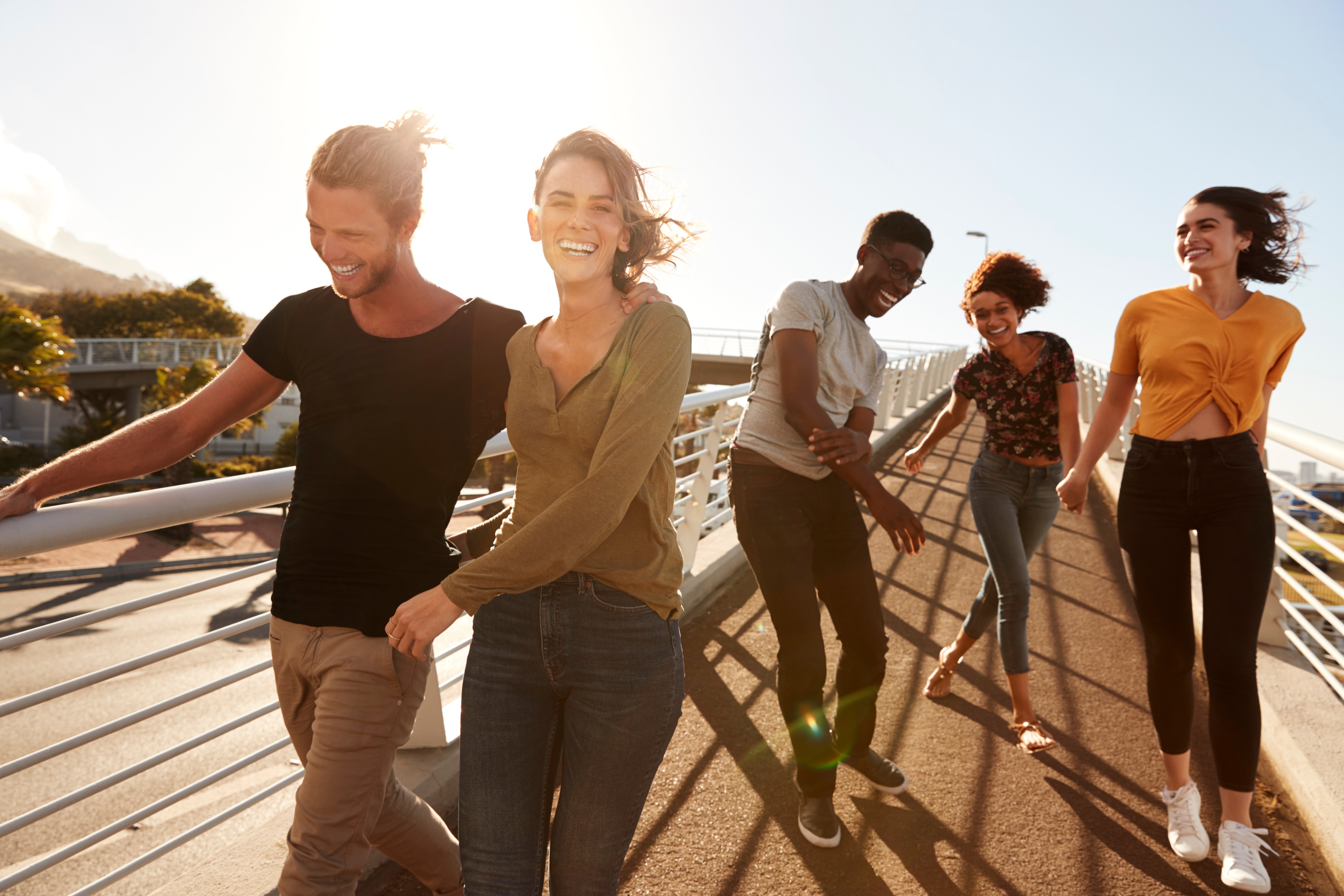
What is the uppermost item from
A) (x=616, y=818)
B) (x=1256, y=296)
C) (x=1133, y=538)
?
(x=1256, y=296)

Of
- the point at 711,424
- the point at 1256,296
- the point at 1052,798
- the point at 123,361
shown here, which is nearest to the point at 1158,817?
the point at 1052,798

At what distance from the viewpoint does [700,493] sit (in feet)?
16.8

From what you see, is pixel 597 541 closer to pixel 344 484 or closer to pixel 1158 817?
pixel 344 484

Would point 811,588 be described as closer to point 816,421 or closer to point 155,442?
point 816,421

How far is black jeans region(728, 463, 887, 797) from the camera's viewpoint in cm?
257

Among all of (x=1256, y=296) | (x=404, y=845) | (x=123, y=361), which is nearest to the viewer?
(x=404, y=845)

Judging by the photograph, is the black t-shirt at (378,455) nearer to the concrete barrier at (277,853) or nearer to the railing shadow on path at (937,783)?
the concrete barrier at (277,853)

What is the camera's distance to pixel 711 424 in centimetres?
525

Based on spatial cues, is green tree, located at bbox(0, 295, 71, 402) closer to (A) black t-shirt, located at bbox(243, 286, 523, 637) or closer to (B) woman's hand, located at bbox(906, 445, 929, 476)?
(B) woman's hand, located at bbox(906, 445, 929, 476)

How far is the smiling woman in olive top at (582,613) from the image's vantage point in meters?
1.43

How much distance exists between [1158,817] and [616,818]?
2291 millimetres

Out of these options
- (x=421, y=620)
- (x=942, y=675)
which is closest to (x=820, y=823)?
(x=942, y=675)

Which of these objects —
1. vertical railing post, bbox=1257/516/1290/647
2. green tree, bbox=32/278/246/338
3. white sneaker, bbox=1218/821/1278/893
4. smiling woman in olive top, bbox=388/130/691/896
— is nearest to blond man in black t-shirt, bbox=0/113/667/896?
smiling woman in olive top, bbox=388/130/691/896

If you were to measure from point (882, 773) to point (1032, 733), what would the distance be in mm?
777
